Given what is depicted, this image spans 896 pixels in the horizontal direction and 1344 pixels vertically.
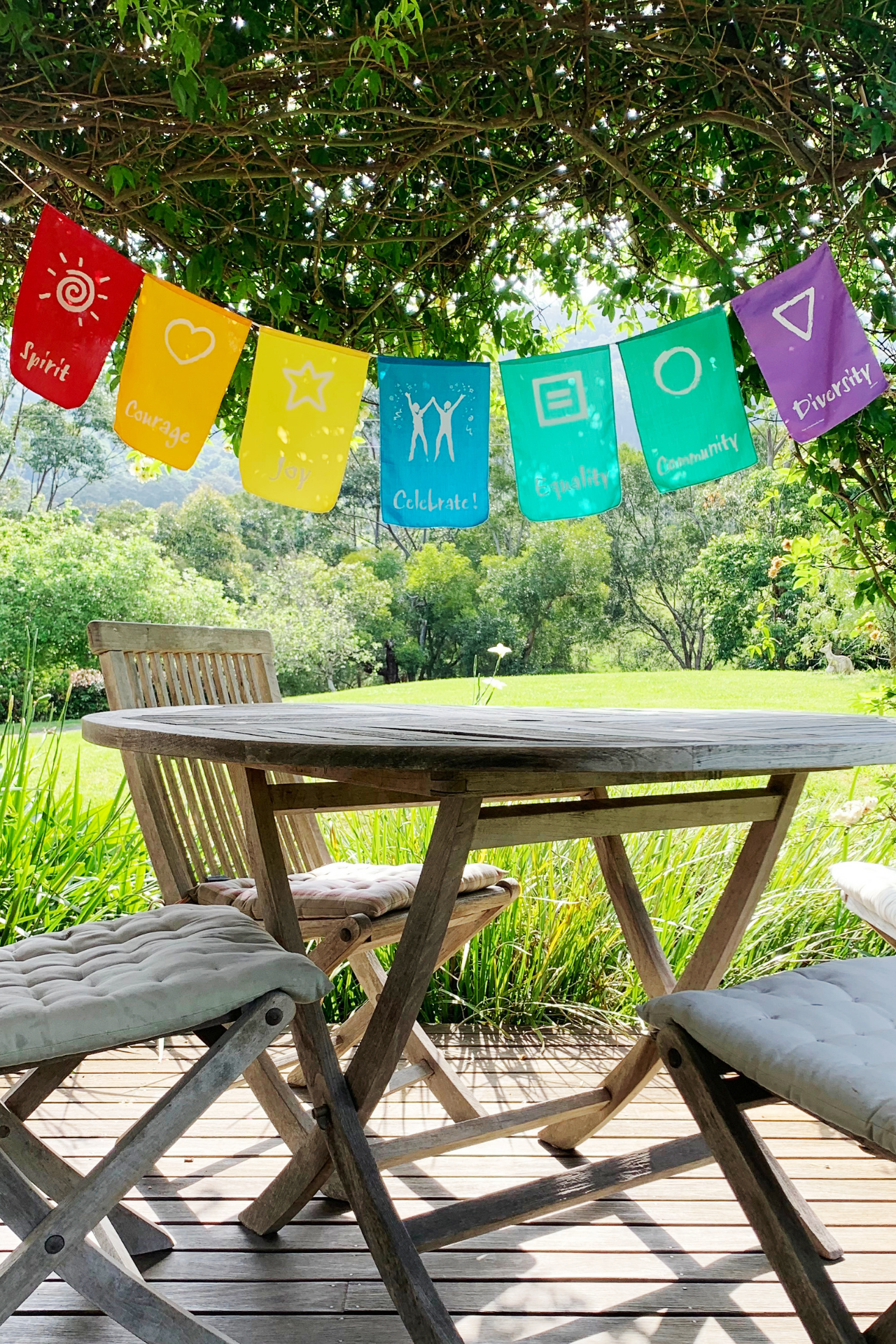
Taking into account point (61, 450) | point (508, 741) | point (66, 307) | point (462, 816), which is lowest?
point (462, 816)

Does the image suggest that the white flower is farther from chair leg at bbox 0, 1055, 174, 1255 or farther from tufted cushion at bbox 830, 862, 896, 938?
chair leg at bbox 0, 1055, 174, 1255

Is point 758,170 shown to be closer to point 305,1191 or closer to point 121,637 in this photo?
point 121,637

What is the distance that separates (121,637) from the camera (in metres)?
1.96

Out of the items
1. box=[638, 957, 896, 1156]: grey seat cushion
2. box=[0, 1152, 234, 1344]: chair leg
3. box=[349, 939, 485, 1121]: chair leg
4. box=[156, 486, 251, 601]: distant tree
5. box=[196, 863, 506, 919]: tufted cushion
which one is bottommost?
box=[349, 939, 485, 1121]: chair leg

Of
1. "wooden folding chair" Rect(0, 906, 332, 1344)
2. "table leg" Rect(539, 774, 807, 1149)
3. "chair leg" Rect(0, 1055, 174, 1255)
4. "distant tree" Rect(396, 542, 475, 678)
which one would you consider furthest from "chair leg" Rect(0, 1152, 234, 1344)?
"distant tree" Rect(396, 542, 475, 678)

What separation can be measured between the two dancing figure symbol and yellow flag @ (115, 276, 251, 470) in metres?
0.49

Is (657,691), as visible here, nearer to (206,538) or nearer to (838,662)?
(838,662)

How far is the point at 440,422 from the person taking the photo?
280 centimetres

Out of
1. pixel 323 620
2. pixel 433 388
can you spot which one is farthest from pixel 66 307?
pixel 323 620

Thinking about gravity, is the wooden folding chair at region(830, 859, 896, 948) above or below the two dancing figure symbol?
below

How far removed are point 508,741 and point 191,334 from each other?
185cm

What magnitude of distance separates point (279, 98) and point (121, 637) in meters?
1.51

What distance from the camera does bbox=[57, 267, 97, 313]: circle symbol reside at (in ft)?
8.06

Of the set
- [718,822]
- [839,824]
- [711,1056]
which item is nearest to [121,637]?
[718,822]
